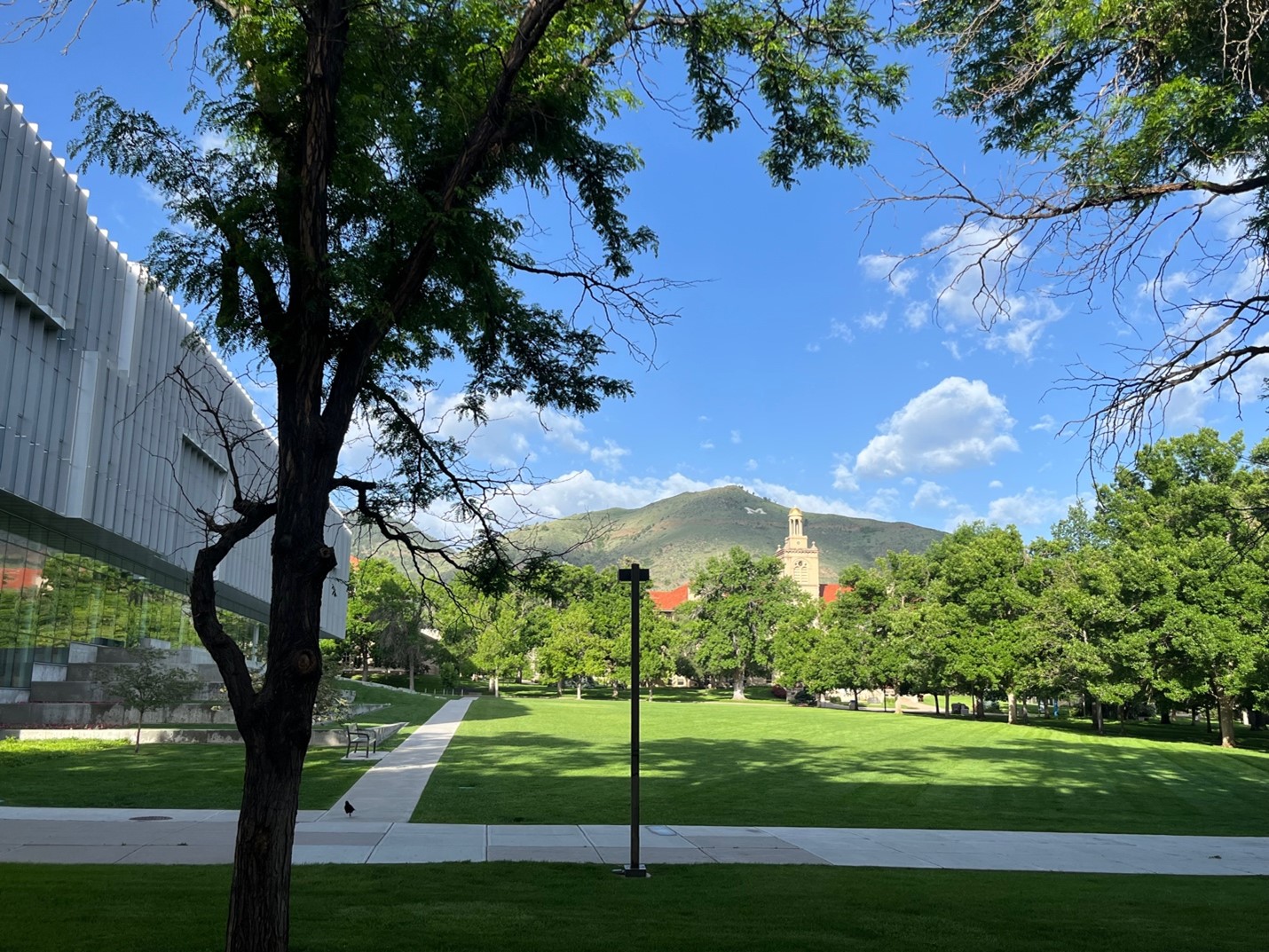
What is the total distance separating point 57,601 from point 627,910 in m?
25.1

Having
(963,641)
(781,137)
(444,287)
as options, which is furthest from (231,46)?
(963,641)

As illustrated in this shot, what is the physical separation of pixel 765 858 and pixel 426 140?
9.16 metres

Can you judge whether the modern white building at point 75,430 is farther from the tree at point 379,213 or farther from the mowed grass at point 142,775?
the tree at point 379,213

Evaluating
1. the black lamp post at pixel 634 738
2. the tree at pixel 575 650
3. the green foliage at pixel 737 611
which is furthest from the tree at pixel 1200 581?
the tree at pixel 575 650

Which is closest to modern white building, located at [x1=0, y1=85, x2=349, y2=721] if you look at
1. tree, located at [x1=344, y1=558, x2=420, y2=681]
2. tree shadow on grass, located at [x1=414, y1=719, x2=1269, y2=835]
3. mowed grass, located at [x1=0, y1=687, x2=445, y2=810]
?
mowed grass, located at [x1=0, y1=687, x2=445, y2=810]

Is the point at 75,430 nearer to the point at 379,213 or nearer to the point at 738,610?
the point at 379,213

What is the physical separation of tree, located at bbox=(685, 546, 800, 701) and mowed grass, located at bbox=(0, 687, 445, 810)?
64.8m

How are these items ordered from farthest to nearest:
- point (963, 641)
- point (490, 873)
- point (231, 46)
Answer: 1. point (963, 641)
2. point (490, 873)
3. point (231, 46)

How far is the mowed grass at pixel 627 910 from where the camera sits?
6.84 m

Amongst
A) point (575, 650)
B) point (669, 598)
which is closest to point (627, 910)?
point (575, 650)

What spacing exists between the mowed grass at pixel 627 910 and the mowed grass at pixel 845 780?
512cm

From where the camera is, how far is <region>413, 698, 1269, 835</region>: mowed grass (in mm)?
16547

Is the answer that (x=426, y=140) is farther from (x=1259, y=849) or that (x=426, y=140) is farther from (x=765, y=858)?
(x=1259, y=849)

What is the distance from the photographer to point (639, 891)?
9.16 metres
